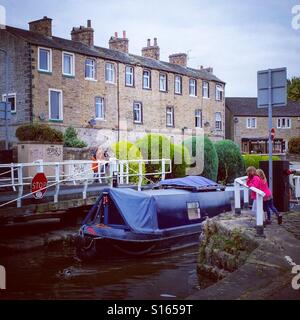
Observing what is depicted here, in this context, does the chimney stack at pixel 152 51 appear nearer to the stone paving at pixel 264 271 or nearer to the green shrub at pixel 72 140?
the green shrub at pixel 72 140

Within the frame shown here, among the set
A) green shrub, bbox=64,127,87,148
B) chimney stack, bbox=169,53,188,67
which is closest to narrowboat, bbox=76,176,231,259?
green shrub, bbox=64,127,87,148

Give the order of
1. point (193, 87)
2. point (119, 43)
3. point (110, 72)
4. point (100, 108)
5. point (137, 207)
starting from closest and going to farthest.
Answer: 1. point (137, 207)
2. point (100, 108)
3. point (110, 72)
4. point (119, 43)
5. point (193, 87)

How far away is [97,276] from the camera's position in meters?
10.0

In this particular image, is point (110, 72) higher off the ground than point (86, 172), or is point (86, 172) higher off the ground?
point (110, 72)

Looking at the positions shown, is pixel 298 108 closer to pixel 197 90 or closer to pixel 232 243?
pixel 197 90

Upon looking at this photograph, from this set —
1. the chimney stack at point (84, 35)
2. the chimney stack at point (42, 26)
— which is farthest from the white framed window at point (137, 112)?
the chimney stack at point (42, 26)

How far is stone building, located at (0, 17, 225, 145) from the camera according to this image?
24.8 m

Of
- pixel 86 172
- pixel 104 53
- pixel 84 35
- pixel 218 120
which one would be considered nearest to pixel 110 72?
pixel 104 53

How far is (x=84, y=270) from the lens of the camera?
10539 millimetres

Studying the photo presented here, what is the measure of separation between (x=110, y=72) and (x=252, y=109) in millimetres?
24038

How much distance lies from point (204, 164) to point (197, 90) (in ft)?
58.2

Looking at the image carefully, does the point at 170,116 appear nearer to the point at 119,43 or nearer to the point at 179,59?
the point at 179,59

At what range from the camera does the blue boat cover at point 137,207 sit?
38.8ft

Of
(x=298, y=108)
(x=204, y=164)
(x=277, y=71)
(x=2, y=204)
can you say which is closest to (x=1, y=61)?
(x=204, y=164)
